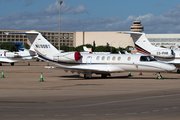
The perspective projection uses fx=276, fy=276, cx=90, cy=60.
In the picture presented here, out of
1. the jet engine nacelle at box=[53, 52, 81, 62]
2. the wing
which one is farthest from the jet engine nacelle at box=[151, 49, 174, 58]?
the jet engine nacelle at box=[53, 52, 81, 62]

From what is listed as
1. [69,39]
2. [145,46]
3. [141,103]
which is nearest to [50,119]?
[141,103]

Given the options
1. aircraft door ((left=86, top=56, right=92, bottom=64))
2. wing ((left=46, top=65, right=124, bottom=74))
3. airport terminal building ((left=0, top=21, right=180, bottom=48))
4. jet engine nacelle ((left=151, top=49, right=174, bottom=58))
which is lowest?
wing ((left=46, top=65, right=124, bottom=74))

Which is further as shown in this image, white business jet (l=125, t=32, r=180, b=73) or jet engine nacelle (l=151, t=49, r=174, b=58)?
white business jet (l=125, t=32, r=180, b=73)

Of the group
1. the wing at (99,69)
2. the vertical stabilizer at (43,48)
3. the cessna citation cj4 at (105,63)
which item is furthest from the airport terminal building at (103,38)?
the wing at (99,69)

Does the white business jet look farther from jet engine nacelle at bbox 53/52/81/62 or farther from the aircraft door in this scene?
jet engine nacelle at bbox 53/52/81/62

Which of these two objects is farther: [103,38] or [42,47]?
[103,38]

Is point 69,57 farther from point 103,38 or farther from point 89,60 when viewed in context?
point 103,38

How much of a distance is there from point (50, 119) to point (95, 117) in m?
1.55

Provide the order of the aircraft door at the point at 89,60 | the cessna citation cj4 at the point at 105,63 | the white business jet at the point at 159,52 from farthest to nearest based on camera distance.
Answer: the white business jet at the point at 159,52 < the aircraft door at the point at 89,60 < the cessna citation cj4 at the point at 105,63

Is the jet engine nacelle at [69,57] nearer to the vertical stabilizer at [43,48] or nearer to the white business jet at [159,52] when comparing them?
the vertical stabilizer at [43,48]

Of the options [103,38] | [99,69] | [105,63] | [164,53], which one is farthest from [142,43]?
[103,38]

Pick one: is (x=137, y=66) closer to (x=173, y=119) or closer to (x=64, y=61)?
(x=64, y=61)

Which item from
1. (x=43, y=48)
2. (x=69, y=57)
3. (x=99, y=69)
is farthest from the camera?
(x=43, y=48)

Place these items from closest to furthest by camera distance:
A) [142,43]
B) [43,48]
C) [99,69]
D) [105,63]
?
1. [99,69]
2. [105,63]
3. [43,48]
4. [142,43]
